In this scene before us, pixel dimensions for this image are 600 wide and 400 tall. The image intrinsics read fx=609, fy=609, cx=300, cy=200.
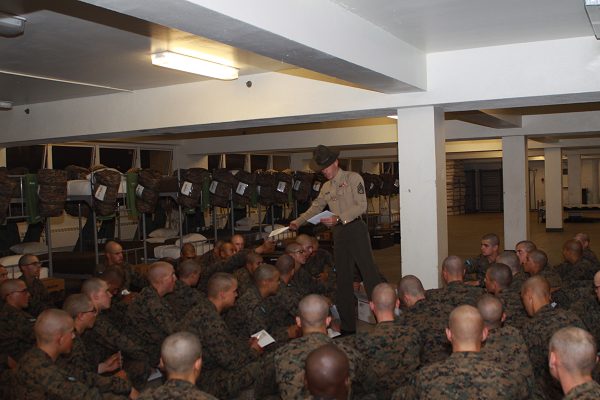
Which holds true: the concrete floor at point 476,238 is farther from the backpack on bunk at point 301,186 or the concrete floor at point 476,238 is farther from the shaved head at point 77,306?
the shaved head at point 77,306

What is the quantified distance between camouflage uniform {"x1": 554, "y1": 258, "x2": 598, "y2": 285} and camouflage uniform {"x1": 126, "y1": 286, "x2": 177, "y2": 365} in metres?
4.33

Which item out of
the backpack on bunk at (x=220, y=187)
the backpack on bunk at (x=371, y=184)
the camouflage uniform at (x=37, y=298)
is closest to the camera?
the camouflage uniform at (x=37, y=298)

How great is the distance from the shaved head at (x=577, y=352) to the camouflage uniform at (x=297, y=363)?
108 cm

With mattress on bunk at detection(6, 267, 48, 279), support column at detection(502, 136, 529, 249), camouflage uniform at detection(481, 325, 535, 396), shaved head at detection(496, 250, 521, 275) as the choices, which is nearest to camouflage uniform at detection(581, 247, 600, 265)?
shaved head at detection(496, 250, 521, 275)

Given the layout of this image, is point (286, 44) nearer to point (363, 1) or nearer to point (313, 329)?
point (363, 1)

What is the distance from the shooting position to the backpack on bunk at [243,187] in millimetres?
10352

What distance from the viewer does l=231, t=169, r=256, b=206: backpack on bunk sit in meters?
10.4

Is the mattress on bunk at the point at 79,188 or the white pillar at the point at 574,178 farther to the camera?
the white pillar at the point at 574,178

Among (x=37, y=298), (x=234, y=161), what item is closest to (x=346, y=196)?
(x=37, y=298)

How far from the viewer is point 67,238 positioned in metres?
13.2

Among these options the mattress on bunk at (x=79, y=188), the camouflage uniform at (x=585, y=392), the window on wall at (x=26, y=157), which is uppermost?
the window on wall at (x=26, y=157)

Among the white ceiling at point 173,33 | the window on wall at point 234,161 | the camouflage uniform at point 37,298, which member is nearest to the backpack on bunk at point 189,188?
the white ceiling at point 173,33

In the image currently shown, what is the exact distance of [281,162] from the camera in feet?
65.7

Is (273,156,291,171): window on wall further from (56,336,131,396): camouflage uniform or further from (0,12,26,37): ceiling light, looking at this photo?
(56,336,131,396): camouflage uniform
